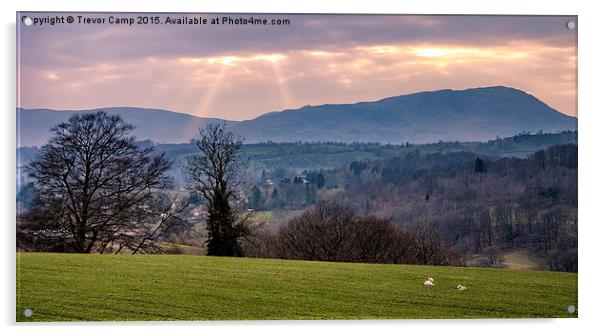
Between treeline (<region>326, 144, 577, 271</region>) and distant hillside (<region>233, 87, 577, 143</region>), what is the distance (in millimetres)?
384

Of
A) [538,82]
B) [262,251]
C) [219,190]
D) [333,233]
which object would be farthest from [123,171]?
[538,82]

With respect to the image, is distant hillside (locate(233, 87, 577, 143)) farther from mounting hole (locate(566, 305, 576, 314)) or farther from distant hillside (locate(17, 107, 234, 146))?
mounting hole (locate(566, 305, 576, 314))

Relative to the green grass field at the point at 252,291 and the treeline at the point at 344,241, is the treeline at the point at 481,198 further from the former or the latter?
the green grass field at the point at 252,291

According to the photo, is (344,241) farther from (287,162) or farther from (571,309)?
(571,309)

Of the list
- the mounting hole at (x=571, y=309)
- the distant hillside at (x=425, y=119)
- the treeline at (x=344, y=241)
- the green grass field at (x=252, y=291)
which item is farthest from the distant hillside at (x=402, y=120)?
the mounting hole at (x=571, y=309)

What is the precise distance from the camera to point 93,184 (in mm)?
14789

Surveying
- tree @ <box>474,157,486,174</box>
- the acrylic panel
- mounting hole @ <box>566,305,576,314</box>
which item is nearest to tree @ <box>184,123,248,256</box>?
the acrylic panel

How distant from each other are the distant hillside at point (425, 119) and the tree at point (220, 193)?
0.74 m

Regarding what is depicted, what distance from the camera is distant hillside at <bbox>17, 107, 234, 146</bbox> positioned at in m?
13.2

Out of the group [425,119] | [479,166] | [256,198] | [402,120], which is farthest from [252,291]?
[479,166]

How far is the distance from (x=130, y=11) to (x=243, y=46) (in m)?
1.70

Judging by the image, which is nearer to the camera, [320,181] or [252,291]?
[252,291]

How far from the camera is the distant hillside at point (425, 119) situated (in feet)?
46.4

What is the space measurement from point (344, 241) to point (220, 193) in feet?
8.07
